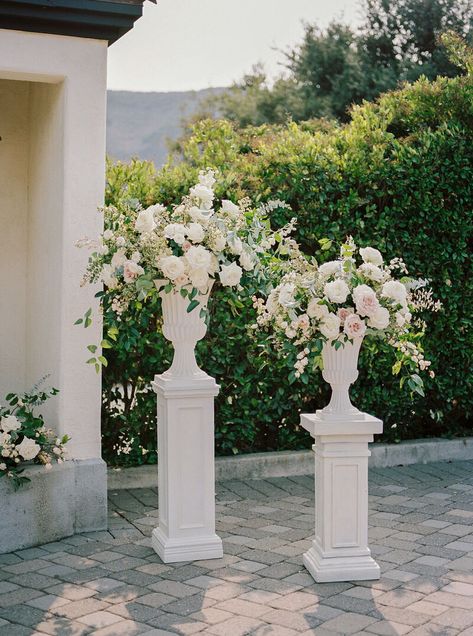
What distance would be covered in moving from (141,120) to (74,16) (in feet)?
122

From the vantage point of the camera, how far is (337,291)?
15.0 feet

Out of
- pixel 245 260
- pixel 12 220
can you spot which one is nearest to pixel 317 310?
pixel 245 260

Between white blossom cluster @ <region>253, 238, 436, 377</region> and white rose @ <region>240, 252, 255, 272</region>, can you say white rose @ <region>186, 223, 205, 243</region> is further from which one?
white blossom cluster @ <region>253, 238, 436, 377</region>

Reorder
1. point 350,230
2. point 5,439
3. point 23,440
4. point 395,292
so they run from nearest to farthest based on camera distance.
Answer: point 395,292 < point 5,439 < point 23,440 < point 350,230

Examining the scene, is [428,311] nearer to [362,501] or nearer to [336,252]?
[336,252]

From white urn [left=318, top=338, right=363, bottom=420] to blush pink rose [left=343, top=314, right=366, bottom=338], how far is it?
0.61 feet

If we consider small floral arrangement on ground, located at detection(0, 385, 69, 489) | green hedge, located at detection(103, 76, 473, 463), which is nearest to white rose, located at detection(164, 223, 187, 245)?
small floral arrangement on ground, located at detection(0, 385, 69, 489)

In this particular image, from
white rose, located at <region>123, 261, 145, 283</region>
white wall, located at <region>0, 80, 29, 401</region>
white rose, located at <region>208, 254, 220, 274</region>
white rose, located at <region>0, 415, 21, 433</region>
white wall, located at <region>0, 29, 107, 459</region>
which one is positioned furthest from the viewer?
white wall, located at <region>0, 80, 29, 401</region>

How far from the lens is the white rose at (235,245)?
4871 millimetres

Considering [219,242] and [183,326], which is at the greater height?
[219,242]

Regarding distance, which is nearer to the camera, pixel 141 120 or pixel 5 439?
pixel 5 439

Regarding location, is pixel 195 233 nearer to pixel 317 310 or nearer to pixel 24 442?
pixel 317 310

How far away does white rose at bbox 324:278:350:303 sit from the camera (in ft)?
15.0

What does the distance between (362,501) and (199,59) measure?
16570mm
